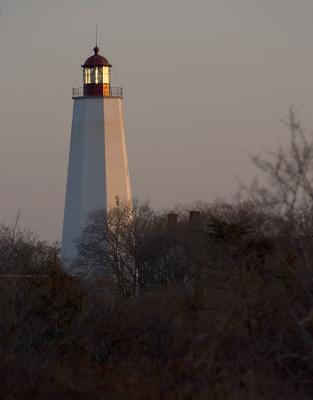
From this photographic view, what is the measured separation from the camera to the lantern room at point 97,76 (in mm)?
59125

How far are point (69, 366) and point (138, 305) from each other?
8.85ft

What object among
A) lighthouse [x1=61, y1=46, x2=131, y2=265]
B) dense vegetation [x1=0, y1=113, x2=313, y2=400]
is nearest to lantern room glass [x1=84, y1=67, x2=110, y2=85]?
lighthouse [x1=61, y1=46, x2=131, y2=265]

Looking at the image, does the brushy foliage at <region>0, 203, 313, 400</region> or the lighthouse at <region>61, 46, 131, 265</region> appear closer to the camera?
the brushy foliage at <region>0, 203, 313, 400</region>

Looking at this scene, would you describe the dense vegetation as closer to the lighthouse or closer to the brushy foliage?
the brushy foliage

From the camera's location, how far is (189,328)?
26.4 metres

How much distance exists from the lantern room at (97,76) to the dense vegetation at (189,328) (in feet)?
93.7

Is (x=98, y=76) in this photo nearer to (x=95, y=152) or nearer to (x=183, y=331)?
(x=95, y=152)

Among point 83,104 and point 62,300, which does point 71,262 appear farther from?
point 62,300

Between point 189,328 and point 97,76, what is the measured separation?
113 feet

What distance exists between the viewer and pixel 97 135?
58.7m

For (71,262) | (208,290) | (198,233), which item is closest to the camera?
(208,290)

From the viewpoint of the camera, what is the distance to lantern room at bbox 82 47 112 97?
59.1 metres

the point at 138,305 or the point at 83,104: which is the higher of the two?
the point at 83,104

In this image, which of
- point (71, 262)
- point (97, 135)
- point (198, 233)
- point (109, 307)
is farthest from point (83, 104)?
point (109, 307)
